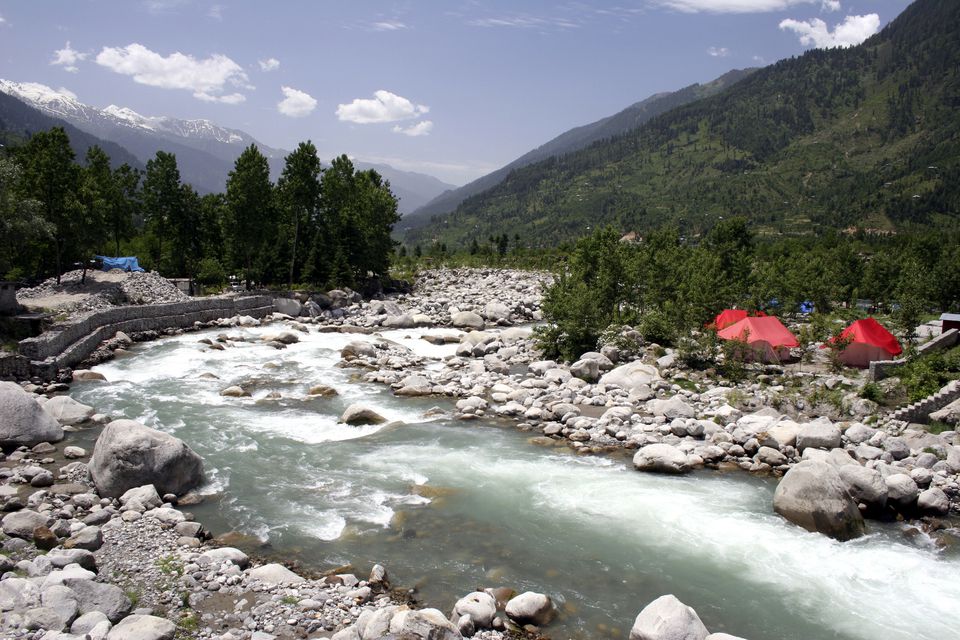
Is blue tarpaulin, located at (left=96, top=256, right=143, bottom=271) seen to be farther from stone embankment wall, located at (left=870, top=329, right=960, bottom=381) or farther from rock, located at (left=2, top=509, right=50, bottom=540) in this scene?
stone embankment wall, located at (left=870, top=329, right=960, bottom=381)

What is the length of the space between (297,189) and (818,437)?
4422 centimetres

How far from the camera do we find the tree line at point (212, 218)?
37.8 metres

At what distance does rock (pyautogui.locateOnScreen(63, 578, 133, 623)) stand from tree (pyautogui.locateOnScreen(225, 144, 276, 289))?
38.5 meters

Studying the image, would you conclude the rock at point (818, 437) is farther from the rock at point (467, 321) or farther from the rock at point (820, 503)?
the rock at point (467, 321)

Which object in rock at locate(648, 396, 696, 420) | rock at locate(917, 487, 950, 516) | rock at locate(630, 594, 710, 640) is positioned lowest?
rock at locate(630, 594, 710, 640)

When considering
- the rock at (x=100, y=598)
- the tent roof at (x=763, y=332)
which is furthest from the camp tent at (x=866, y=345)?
the rock at (x=100, y=598)

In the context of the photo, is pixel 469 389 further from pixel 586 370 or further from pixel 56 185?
pixel 56 185

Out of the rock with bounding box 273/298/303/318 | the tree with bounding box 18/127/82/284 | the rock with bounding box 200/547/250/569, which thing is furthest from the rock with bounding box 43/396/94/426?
the rock with bounding box 273/298/303/318

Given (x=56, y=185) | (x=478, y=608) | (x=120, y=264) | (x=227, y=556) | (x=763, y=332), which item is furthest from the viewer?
(x=120, y=264)

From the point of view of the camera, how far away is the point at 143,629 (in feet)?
30.0

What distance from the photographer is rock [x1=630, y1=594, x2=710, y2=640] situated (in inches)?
381

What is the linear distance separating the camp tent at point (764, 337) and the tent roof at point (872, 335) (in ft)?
7.55

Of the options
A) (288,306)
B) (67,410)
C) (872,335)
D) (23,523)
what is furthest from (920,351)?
(288,306)

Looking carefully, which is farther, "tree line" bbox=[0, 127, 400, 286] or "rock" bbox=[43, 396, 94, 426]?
"tree line" bbox=[0, 127, 400, 286]
